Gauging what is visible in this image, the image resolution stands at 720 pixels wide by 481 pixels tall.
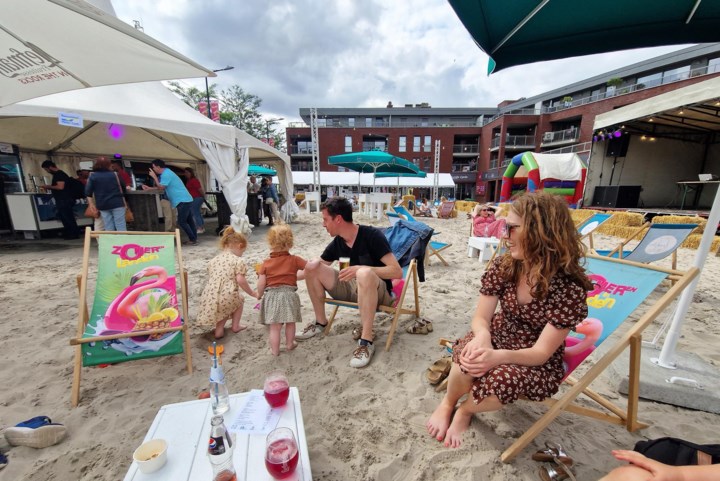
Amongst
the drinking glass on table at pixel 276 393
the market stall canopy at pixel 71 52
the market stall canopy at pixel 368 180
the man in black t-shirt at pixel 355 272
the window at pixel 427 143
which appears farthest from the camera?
the window at pixel 427 143

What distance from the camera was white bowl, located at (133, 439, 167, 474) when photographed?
97 centimetres

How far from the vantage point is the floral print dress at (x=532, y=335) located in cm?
133

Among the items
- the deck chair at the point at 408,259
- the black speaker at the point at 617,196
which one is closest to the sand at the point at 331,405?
the deck chair at the point at 408,259

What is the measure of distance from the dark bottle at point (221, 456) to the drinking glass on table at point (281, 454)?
119 mm

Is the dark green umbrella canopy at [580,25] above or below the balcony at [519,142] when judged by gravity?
below

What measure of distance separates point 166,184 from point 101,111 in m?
1.55

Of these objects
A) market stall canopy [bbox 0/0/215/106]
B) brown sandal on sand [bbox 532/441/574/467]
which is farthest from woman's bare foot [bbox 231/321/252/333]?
brown sandal on sand [bbox 532/441/574/467]

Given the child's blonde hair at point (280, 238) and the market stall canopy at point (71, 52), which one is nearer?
the market stall canopy at point (71, 52)

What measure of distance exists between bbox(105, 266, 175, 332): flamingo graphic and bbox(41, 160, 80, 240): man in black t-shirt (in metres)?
6.11

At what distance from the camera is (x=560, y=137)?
24281mm

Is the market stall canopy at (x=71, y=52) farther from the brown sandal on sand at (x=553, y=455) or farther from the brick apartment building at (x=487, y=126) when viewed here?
the brick apartment building at (x=487, y=126)

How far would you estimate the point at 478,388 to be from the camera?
1402 mm

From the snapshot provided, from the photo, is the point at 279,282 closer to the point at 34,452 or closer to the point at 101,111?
the point at 34,452

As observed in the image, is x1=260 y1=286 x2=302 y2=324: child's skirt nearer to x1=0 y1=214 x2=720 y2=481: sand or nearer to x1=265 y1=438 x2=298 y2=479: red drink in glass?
x1=0 y1=214 x2=720 y2=481: sand
